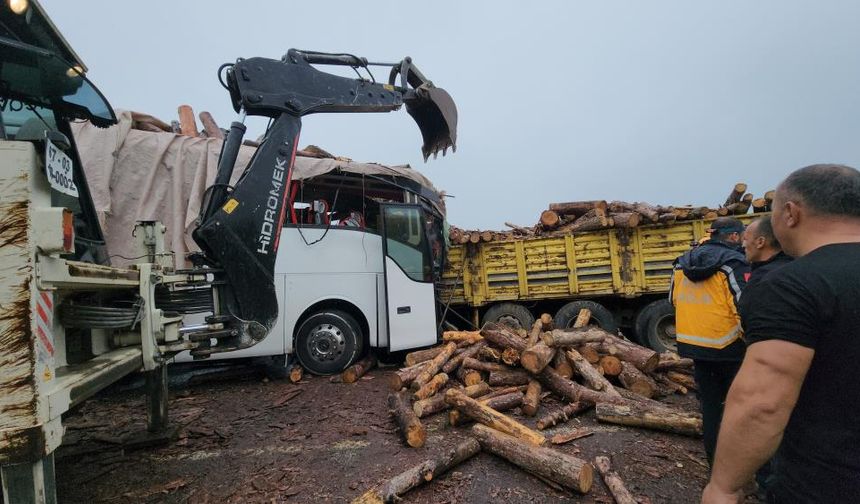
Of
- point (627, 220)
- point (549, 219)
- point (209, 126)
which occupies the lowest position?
point (627, 220)

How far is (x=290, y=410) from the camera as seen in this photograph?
4.54 m

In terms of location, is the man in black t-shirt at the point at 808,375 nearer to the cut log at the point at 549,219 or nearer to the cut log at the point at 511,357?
the cut log at the point at 511,357

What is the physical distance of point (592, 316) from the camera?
23.9ft

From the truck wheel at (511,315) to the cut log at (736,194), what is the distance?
4.18 metres

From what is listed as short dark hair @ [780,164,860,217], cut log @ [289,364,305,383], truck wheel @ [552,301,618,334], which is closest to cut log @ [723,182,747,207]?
truck wheel @ [552,301,618,334]

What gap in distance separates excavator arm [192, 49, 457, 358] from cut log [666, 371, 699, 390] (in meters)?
5.07

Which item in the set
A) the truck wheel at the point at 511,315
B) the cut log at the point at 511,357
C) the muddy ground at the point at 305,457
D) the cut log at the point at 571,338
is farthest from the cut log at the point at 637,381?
the truck wheel at the point at 511,315

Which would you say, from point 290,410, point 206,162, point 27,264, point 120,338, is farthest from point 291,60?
point 290,410

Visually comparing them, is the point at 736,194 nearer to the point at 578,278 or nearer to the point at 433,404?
the point at 578,278

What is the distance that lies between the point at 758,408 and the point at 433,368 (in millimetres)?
3984

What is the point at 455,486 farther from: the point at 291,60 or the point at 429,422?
the point at 291,60

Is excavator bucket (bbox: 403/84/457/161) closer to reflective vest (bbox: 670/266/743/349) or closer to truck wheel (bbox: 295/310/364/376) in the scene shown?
truck wheel (bbox: 295/310/364/376)

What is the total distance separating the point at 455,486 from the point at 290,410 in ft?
8.31

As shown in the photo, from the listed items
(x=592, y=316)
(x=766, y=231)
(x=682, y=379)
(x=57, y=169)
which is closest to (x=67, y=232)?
(x=57, y=169)
